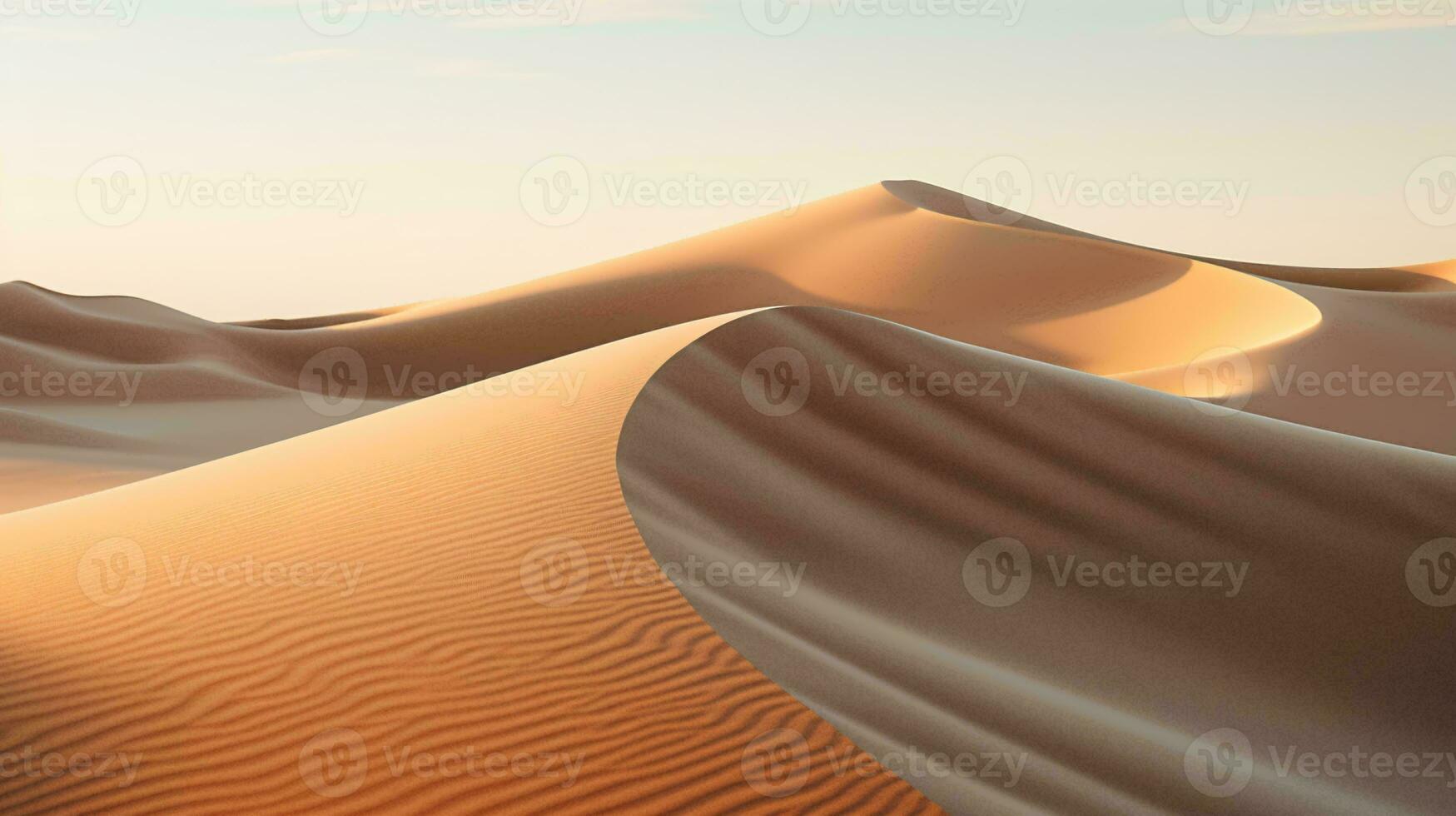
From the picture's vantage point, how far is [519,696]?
4.43m

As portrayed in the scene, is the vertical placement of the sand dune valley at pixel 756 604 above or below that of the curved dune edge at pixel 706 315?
below

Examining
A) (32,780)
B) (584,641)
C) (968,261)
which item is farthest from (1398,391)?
(32,780)

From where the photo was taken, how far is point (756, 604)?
5.61 m

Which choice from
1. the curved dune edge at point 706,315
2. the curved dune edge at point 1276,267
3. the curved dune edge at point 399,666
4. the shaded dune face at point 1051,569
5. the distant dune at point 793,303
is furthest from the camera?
the curved dune edge at point 1276,267

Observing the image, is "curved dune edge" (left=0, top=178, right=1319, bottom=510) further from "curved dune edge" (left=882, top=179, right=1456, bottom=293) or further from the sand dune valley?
the sand dune valley

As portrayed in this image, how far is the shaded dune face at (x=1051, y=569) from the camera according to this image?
5070 millimetres

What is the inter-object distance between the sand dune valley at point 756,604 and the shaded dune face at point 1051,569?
29 mm

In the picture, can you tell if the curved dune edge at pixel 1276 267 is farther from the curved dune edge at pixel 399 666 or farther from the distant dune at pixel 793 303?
the curved dune edge at pixel 399 666

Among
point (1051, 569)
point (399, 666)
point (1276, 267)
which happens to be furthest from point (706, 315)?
point (399, 666)

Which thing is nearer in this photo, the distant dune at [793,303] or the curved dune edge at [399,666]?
the curved dune edge at [399,666]

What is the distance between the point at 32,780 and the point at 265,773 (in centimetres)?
76

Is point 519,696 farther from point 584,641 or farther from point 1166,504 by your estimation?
point 1166,504

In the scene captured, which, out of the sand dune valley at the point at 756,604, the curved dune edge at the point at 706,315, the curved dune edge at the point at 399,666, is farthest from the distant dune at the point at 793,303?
the curved dune edge at the point at 399,666

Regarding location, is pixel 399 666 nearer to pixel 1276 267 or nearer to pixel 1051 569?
pixel 1051 569
